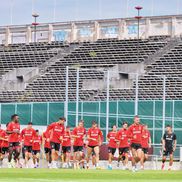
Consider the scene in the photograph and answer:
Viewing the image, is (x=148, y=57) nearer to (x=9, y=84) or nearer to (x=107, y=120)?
(x=9, y=84)

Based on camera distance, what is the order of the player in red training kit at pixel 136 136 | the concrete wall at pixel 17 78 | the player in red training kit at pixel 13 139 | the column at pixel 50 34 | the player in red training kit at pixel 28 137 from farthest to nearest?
the column at pixel 50 34, the concrete wall at pixel 17 78, the player in red training kit at pixel 28 137, the player in red training kit at pixel 13 139, the player in red training kit at pixel 136 136

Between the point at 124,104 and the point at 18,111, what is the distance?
656 cm

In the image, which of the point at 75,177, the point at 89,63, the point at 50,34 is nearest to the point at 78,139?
the point at 75,177

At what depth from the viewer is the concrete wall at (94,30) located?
81.9 meters

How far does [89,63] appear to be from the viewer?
7369 centimetres

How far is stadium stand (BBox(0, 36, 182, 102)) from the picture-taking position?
6128cm

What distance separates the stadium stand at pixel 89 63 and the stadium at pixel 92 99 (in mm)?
85

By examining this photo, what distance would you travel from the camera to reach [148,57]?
71312mm

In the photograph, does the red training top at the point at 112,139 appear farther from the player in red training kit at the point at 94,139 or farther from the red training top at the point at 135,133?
the red training top at the point at 135,133

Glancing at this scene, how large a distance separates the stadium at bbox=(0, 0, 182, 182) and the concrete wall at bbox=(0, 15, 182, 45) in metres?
0.09

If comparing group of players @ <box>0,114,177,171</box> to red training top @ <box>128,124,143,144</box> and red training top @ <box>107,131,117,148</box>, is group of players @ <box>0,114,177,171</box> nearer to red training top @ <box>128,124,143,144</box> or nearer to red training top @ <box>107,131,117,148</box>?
red training top @ <box>107,131,117,148</box>

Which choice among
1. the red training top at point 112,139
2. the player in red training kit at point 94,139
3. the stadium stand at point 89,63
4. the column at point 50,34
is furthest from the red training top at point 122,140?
the column at point 50,34

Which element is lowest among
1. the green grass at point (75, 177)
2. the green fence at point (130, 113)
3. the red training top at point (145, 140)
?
the green grass at point (75, 177)

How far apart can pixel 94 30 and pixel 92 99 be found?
1024 inches
